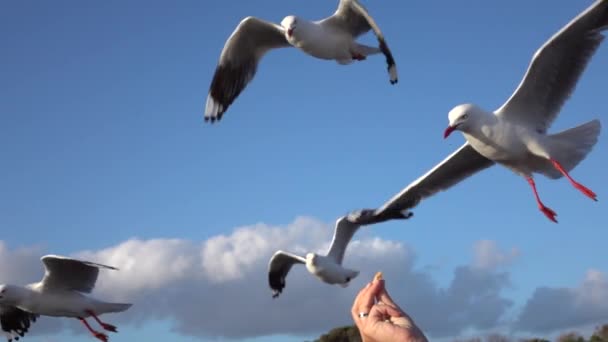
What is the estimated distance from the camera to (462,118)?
596 cm

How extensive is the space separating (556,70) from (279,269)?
8.12m

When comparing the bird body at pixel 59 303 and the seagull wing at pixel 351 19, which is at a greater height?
the seagull wing at pixel 351 19

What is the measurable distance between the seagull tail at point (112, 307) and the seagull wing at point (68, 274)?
9.8 inches

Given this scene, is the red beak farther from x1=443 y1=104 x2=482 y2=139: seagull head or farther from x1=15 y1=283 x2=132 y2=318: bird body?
x1=15 y1=283 x2=132 y2=318: bird body

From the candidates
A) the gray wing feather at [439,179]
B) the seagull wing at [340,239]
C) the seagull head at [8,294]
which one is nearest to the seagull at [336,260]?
the seagull wing at [340,239]

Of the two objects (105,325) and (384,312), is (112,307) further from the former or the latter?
(384,312)

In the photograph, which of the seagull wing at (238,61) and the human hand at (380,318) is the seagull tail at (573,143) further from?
the human hand at (380,318)

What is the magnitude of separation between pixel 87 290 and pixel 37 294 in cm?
59

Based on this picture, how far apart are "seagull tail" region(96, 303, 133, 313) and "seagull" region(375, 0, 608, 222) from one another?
5825 millimetres

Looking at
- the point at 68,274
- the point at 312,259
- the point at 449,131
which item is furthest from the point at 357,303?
the point at 312,259

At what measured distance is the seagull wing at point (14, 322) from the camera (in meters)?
11.5

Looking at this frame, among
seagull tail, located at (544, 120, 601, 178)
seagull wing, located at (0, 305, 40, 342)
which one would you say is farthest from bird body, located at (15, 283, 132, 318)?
seagull tail, located at (544, 120, 601, 178)

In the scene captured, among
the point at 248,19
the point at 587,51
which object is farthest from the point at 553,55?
the point at 248,19

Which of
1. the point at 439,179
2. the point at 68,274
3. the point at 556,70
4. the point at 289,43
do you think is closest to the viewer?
the point at 556,70
